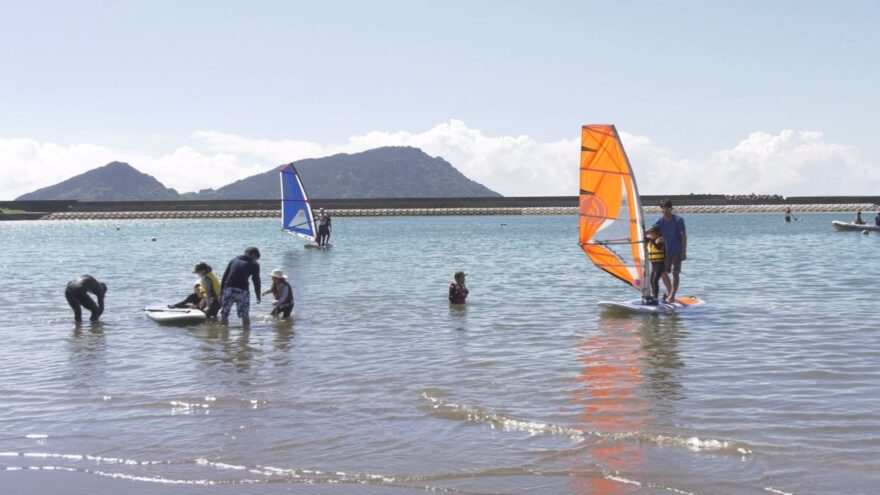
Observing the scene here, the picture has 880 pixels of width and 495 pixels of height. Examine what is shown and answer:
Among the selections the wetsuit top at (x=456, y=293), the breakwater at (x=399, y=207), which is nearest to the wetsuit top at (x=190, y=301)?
the wetsuit top at (x=456, y=293)

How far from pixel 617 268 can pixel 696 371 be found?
21.5ft

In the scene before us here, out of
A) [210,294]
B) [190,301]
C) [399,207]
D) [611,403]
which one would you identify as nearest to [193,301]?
[190,301]

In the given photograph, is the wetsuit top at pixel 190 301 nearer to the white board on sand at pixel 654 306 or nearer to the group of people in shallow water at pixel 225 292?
the group of people in shallow water at pixel 225 292

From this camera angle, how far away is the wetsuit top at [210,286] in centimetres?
1556

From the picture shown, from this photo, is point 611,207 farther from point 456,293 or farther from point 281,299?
point 281,299

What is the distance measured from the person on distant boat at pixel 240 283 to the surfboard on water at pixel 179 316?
2.23ft

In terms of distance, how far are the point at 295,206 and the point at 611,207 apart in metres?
29.1

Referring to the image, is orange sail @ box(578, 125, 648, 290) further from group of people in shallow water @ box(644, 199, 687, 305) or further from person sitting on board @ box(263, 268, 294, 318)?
person sitting on board @ box(263, 268, 294, 318)

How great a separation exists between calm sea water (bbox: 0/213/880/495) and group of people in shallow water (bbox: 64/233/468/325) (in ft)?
1.49

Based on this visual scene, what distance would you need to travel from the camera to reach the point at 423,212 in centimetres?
12488

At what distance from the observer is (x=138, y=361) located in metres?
12.1

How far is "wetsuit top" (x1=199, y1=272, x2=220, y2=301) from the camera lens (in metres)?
15.6

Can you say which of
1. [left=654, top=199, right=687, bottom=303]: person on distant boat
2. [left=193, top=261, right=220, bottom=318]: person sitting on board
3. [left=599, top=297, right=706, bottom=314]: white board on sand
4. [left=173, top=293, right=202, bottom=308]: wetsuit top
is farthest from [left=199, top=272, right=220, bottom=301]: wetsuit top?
[left=654, top=199, right=687, bottom=303]: person on distant boat

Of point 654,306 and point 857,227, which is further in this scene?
point 857,227
